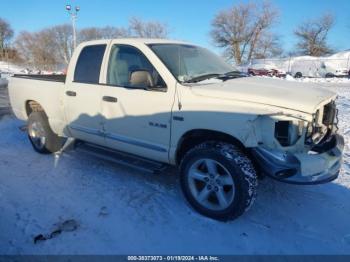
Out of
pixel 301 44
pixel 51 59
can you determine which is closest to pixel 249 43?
pixel 301 44

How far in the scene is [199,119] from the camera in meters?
3.20

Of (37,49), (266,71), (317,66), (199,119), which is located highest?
(37,49)

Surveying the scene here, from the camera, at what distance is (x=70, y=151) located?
17.8 feet

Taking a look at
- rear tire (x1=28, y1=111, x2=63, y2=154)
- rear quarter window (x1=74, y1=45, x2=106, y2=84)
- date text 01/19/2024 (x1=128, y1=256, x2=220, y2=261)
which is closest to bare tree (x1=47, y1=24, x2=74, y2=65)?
rear tire (x1=28, y1=111, x2=63, y2=154)

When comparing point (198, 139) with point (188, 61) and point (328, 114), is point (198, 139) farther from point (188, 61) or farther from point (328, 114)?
point (328, 114)

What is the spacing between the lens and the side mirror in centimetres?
351

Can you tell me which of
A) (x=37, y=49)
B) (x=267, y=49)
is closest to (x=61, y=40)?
(x=37, y=49)

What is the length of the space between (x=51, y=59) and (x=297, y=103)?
56004 mm

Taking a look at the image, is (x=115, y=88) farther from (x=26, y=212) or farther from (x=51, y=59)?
(x=51, y=59)

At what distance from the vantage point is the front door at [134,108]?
3531mm

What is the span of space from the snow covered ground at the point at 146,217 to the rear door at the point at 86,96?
25.9 inches

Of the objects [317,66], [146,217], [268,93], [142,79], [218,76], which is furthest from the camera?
[317,66]

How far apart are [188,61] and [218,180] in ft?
5.23

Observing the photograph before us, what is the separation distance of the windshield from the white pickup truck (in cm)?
2
